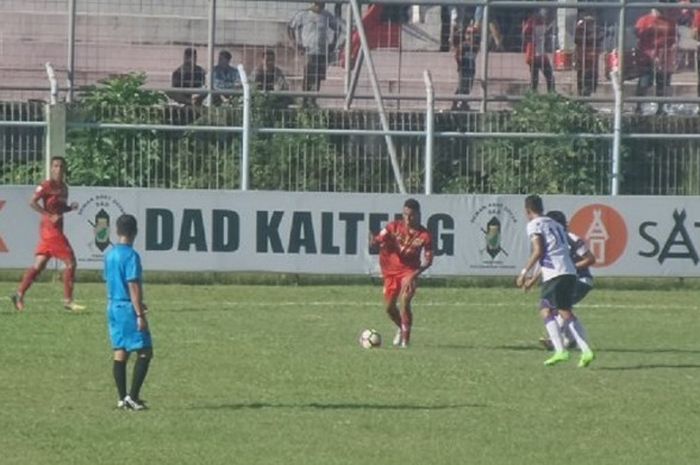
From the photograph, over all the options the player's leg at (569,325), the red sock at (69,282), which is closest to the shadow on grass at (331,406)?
the player's leg at (569,325)

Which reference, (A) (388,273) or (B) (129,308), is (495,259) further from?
(B) (129,308)

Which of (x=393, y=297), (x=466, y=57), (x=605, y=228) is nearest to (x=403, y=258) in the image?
(x=393, y=297)

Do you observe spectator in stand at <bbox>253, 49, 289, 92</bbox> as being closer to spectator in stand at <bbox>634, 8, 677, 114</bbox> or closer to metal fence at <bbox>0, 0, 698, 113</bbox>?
metal fence at <bbox>0, 0, 698, 113</bbox>

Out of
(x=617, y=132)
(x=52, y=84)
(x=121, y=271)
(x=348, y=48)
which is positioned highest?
(x=348, y=48)

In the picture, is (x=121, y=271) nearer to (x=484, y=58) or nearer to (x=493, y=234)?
(x=493, y=234)

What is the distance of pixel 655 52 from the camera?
32.6 metres

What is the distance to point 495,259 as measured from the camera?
2958cm

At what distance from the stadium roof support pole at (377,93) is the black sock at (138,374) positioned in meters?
14.8

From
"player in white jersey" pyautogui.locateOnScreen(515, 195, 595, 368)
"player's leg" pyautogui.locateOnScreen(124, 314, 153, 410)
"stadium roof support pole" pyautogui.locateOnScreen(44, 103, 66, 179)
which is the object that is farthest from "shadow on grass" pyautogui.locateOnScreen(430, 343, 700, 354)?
"stadium roof support pole" pyautogui.locateOnScreen(44, 103, 66, 179)

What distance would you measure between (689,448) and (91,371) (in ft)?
21.0

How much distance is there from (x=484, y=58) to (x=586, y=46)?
1671 mm

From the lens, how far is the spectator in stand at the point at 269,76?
105 ft

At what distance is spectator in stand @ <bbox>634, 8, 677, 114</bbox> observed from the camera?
32500 mm

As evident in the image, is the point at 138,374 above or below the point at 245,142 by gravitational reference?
below
